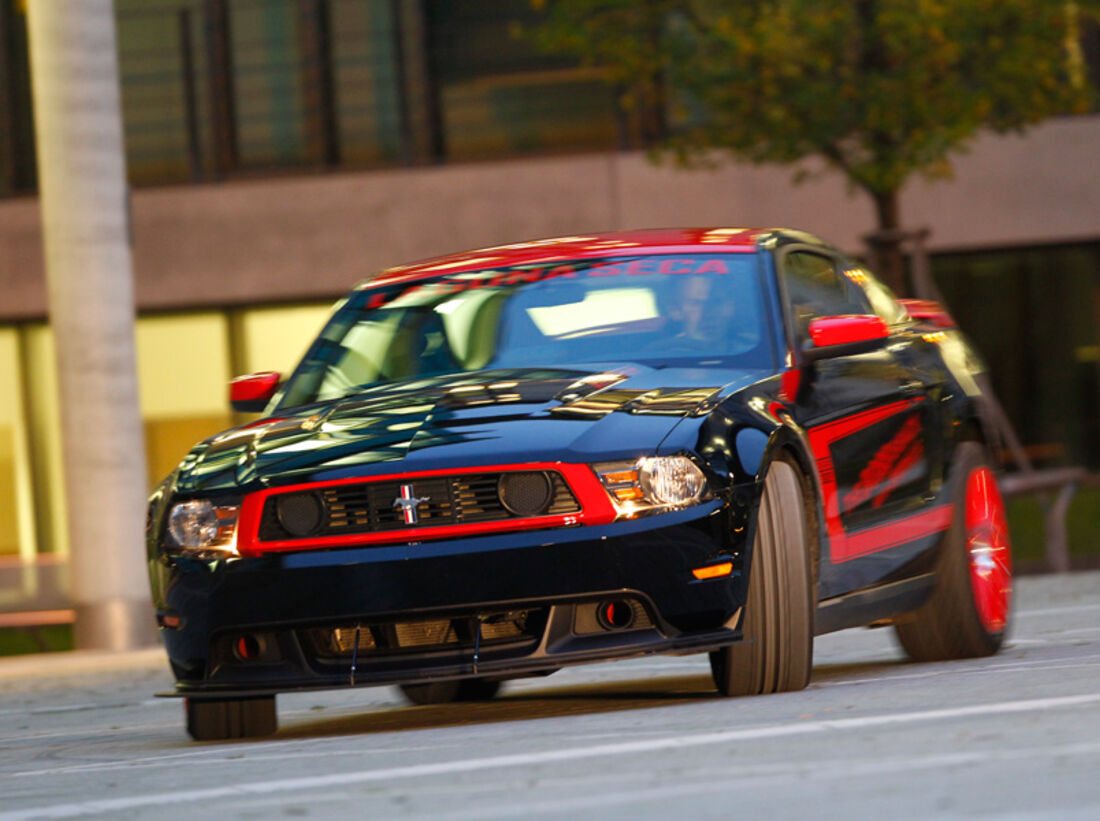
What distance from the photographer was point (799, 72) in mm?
15219

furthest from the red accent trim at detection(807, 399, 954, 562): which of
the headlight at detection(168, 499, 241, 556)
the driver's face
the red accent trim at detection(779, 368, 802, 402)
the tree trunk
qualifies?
the tree trunk

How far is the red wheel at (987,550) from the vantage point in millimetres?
8047

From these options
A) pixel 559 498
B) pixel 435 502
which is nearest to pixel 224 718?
pixel 435 502

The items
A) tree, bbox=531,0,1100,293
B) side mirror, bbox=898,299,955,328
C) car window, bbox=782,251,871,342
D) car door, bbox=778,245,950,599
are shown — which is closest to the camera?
car door, bbox=778,245,950,599

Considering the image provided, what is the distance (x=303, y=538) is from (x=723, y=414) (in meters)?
1.20

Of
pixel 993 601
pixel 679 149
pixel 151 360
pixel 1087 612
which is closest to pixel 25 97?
pixel 151 360

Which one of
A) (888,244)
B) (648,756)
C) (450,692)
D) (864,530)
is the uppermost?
(888,244)

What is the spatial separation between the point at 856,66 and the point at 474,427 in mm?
A: 9626

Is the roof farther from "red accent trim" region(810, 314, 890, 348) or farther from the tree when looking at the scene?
the tree

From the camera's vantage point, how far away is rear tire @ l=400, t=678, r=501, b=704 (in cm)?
857

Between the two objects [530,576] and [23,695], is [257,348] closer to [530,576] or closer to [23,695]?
[23,695]

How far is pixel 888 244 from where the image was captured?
16094 millimetres

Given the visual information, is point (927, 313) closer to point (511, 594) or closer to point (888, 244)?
point (511, 594)

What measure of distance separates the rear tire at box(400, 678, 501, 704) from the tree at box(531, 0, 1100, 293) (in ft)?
23.4
